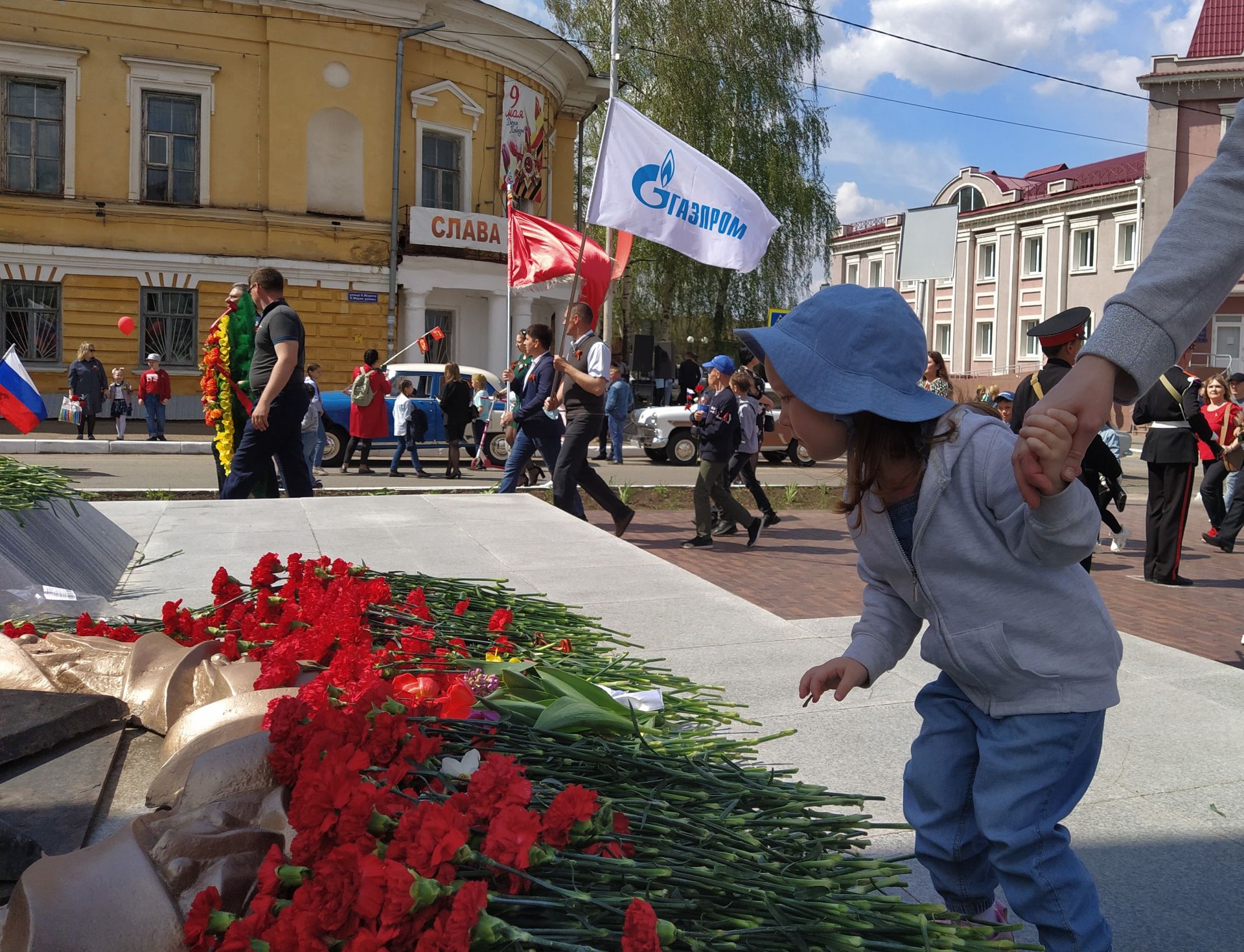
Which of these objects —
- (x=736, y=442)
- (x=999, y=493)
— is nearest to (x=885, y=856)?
(x=999, y=493)

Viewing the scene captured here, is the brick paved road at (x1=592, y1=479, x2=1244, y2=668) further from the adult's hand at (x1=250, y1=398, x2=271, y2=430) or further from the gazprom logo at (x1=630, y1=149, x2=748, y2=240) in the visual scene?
the adult's hand at (x1=250, y1=398, x2=271, y2=430)

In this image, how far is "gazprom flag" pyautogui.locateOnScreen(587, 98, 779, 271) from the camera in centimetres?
1085

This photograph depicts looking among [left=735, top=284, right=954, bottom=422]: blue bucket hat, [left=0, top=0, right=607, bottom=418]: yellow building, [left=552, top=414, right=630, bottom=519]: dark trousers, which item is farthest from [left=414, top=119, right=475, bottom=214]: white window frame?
[left=735, top=284, right=954, bottom=422]: blue bucket hat

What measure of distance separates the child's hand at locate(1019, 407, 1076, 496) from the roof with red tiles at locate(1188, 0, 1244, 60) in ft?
160

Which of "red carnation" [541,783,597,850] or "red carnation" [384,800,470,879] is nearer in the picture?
"red carnation" [384,800,470,879]

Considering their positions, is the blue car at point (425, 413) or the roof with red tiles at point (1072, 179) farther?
the roof with red tiles at point (1072, 179)

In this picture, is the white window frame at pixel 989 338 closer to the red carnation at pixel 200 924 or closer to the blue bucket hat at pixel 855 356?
the blue bucket hat at pixel 855 356

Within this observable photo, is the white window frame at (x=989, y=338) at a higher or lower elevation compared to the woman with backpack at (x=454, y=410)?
higher

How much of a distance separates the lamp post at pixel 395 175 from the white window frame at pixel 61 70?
7333 millimetres

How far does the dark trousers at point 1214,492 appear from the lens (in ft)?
40.3

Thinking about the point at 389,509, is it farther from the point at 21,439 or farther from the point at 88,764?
the point at 21,439

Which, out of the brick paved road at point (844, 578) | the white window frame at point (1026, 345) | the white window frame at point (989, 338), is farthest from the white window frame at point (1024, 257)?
the brick paved road at point (844, 578)

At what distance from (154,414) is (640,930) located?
23.1 meters

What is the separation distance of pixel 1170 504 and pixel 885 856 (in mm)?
7724
